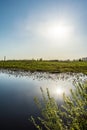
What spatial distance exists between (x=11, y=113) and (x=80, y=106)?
8606 millimetres

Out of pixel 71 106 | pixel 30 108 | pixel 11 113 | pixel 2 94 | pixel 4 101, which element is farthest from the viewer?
pixel 2 94

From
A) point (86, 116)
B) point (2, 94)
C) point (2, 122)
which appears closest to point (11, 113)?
point (2, 122)

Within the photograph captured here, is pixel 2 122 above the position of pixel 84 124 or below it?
below

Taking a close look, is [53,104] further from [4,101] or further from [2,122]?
[4,101]

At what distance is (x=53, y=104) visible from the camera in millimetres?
5594

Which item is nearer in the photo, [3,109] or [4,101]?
[3,109]

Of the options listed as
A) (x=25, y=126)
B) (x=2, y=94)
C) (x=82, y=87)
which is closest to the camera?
(x=82, y=87)

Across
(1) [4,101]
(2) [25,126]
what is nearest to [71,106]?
(2) [25,126]

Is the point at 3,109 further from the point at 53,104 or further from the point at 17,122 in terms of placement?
the point at 53,104

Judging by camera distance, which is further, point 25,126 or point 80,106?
point 25,126

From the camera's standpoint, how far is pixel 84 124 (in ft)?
18.3

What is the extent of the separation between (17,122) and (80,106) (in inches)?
277

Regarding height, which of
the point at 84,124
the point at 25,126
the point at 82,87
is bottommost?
the point at 25,126

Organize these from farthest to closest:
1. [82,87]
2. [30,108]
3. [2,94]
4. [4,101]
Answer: [2,94]
[4,101]
[30,108]
[82,87]
